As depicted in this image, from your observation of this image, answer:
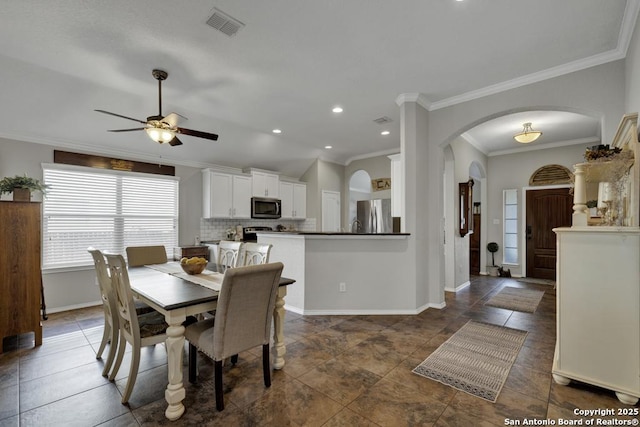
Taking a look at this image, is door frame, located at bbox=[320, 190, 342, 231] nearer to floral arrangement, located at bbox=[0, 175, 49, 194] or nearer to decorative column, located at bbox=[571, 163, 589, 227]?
floral arrangement, located at bbox=[0, 175, 49, 194]

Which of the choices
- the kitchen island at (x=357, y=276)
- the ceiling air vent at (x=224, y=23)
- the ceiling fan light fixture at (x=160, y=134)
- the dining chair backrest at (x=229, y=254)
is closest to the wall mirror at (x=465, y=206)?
the kitchen island at (x=357, y=276)

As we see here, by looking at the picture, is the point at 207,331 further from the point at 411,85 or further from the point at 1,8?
the point at 411,85

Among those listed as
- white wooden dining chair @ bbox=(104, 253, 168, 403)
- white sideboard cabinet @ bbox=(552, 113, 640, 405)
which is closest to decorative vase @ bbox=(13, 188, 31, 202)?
white wooden dining chair @ bbox=(104, 253, 168, 403)

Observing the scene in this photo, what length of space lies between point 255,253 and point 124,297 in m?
1.19

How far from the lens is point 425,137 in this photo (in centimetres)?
411

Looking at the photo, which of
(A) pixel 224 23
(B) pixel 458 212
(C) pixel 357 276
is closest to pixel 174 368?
(C) pixel 357 276

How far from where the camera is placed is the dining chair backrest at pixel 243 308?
1848mm

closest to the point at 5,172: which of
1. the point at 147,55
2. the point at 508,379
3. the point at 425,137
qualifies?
the point at 147,55

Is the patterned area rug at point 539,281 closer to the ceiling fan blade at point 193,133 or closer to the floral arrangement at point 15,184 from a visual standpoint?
the ceiling fan blade at point 193,133

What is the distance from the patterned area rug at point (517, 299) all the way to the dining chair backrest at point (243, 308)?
3.68 m

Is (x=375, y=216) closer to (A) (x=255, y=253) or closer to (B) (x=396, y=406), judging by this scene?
(A) (x=255, y=253)

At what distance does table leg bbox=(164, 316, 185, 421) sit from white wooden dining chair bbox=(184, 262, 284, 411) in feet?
0.54

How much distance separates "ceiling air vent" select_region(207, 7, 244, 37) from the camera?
235 cm

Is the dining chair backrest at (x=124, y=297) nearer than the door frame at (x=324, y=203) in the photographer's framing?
Yes
